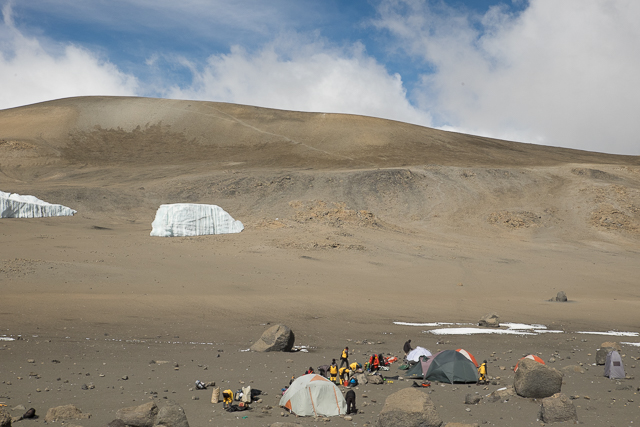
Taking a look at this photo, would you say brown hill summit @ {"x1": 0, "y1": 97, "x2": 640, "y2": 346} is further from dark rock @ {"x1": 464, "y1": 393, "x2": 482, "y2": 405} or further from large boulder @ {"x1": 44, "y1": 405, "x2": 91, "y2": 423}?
dark rock @ {"x1": 464, "y1": 393, "x2": 482, "y2": 405}

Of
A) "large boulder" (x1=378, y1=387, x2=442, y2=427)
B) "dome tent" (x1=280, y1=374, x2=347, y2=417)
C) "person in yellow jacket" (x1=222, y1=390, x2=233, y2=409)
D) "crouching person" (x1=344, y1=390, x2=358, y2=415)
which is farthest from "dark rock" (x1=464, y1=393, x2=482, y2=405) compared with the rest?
"person in yellow jacket" (x1=222, y1=390, x2=233, y2=409)

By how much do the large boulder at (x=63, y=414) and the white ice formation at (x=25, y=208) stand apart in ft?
91.3

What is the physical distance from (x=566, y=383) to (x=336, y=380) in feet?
16.9

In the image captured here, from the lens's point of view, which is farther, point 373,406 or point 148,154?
point 148,154

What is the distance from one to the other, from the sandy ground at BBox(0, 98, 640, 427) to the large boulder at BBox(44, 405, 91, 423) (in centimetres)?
31

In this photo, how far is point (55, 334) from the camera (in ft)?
49.4

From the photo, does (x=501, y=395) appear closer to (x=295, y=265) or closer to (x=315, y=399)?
(x=315, y=399)

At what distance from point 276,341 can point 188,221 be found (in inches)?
759

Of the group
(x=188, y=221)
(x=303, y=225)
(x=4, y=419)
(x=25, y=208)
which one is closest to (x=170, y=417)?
(x=4, y=419)

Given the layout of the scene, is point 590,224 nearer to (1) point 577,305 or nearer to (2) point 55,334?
(1) point 577,305

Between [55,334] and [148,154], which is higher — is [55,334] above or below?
below

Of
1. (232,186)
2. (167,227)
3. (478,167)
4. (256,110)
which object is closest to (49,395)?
(167,227)

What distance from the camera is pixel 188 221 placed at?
32.7m

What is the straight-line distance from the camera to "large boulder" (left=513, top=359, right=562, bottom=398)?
35.6 ft
